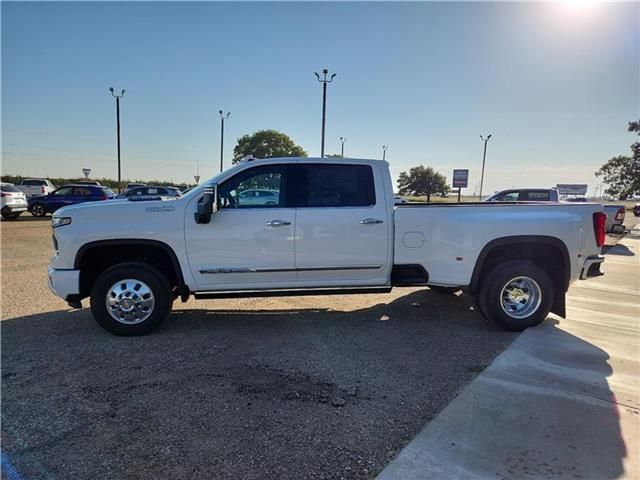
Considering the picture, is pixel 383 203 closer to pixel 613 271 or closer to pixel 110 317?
pixel 110 317

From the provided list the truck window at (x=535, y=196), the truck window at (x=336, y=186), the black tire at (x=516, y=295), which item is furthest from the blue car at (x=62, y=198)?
the black tire at (x=516, y=295)

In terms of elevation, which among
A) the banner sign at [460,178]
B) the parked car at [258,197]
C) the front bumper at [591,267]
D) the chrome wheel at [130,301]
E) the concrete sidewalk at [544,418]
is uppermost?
the banner sign at [460,178]

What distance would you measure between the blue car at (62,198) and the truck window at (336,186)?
715 inches

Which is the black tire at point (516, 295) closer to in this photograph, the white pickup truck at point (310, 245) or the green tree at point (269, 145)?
the white pickup truck at point (310, 245)

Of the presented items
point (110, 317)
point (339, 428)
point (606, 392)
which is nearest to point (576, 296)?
point (606, 392)

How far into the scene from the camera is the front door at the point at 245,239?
4.77 meters

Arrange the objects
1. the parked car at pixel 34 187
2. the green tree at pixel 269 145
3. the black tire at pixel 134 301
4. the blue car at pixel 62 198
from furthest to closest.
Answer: the green tree at pixel 269 145, the parked car at pixel 34 187, the blue car at pixel 62 198, the black tire at pixel 134 301

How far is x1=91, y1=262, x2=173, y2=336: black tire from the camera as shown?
184 inches

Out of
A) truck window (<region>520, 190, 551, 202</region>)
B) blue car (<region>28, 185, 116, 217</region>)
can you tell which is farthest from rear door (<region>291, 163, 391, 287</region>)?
blue car (<region>28, 185, 116, 217</region>)

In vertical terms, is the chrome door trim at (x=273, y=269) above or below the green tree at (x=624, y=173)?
below

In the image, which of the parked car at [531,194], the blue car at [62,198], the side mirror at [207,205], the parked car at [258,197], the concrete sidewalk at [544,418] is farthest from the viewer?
the blue car at [62,198]

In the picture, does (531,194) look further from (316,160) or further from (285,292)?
(285,292)

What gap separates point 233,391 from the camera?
3.49 metres

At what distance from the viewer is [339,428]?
2.97 metres
